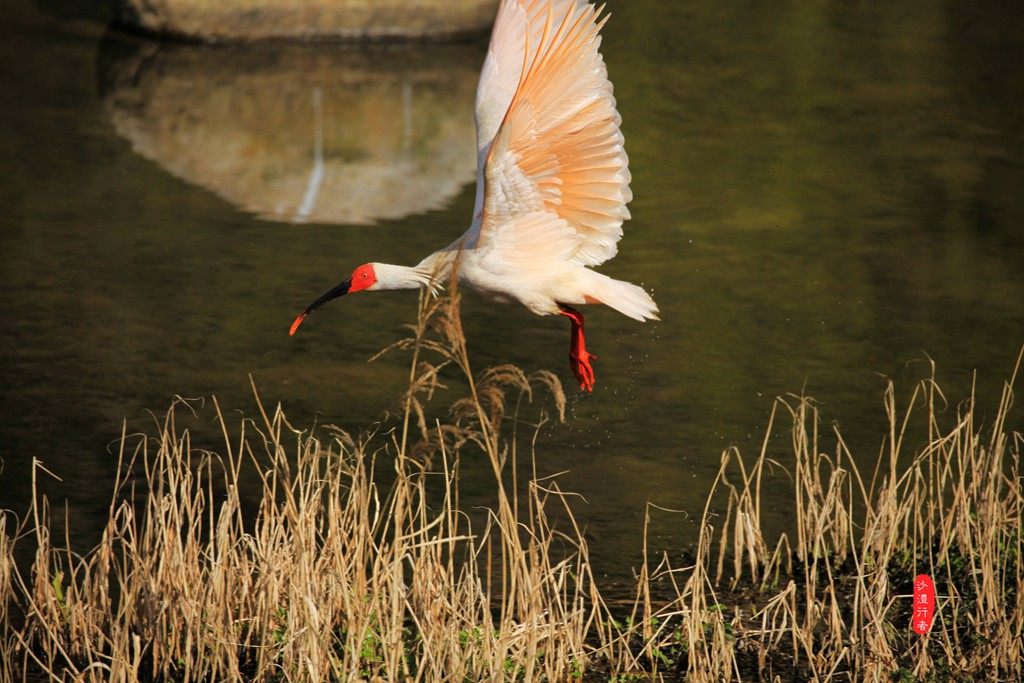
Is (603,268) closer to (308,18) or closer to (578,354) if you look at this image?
(578,354)

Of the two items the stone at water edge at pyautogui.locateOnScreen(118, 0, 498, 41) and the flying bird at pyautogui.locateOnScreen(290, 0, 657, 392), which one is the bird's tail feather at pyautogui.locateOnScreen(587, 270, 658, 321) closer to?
the flying bird at pyautogui.locateOnScreen(290, 0, 657, 392)

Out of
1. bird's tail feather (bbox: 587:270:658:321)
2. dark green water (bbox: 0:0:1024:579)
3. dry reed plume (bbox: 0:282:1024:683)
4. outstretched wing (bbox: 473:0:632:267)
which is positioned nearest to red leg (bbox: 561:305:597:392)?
bird's tail feather (bbox: 587:270:658:321)

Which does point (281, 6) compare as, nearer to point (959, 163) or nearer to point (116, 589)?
Result: point (959, 163)

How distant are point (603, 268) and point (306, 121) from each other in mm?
5138

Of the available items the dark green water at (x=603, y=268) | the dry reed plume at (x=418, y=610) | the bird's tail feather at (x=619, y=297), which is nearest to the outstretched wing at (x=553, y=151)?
the bird's tail feather at (x=619, y=297)

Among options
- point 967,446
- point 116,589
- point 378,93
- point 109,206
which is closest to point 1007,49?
point 378,93

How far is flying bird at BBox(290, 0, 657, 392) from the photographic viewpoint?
18.1ft

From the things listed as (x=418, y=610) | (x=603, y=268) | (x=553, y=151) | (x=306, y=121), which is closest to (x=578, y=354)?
(x=553, y=151)

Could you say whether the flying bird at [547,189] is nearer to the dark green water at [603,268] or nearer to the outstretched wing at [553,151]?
the outstretched wing at [553,151]

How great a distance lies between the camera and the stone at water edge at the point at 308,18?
1669 centimetres

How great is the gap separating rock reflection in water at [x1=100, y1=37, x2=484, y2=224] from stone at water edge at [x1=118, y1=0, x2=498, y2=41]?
18 centimetres

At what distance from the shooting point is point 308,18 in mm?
17062

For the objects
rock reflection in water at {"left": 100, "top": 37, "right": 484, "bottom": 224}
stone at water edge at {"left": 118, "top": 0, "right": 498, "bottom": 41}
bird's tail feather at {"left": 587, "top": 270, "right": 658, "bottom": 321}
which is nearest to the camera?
bird's tail feather at {"left": 587, "top": 270, "right": 658, "bottom": 321}

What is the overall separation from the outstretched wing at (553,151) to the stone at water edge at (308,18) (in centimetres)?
1115
